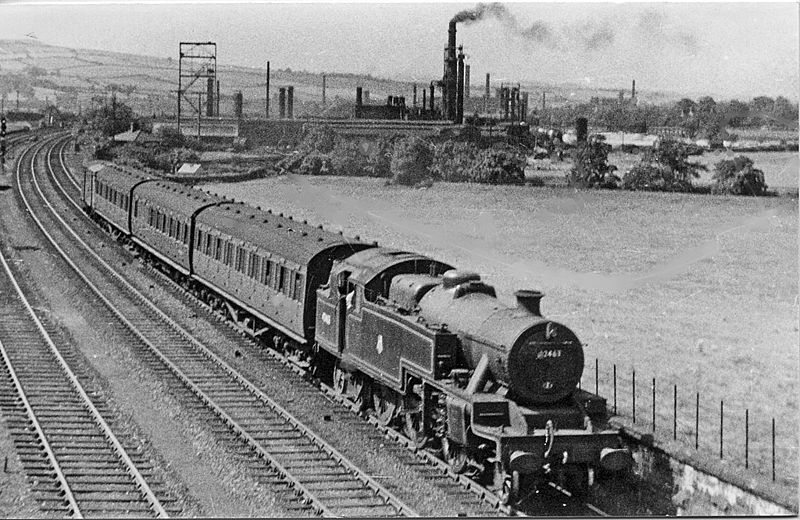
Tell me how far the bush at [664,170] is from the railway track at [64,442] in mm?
20707

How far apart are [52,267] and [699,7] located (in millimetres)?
24949

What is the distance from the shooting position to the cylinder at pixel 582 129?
127ft

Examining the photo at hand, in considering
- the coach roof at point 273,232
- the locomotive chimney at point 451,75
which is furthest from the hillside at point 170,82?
the coach roof at point 273,232

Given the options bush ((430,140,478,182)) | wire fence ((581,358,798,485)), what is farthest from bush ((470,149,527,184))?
wire fence ((581,358,798,485))

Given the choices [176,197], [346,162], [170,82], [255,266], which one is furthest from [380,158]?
[255,266]

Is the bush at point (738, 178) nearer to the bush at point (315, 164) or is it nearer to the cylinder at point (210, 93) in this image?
the bush at point (315, 164)

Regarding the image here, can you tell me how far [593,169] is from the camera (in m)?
36.9

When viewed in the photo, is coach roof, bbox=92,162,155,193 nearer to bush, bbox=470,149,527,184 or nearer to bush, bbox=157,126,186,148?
bush, bbox=157,126,186,148

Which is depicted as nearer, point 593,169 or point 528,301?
point 528,301

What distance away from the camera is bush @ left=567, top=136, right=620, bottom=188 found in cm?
3706

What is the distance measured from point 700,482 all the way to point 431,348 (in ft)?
14.4

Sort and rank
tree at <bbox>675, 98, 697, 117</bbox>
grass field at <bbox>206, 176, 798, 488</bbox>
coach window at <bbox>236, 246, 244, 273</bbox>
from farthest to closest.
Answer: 1. tree at <bbox>675, 98, 697, 117</bbox>
2. coach window at <bbox>236, 246, 244, 273</bbox>
3. grass field at <bbox>206, 176, 798, 488</bbox>

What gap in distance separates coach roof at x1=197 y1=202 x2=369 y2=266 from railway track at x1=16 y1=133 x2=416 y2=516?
2886mm

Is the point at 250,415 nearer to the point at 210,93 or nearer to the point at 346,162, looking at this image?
the point at 346,162
